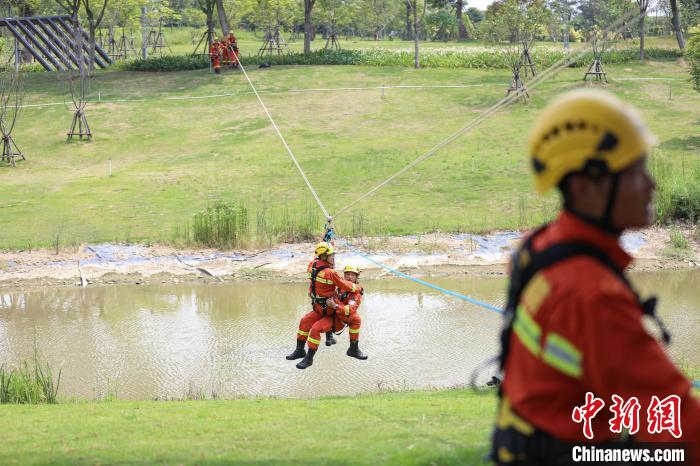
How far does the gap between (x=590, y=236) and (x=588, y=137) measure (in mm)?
318

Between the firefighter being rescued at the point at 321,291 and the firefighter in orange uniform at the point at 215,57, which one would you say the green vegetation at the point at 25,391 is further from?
the firefighter in orange uniform at the point at 215,57

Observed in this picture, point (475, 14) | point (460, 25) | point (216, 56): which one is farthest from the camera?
point (475, 14)

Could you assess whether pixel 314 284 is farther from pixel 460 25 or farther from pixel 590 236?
pixel 460 25

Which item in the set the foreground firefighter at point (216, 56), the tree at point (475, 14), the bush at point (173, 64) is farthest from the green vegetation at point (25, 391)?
the tree at point (475, 14)

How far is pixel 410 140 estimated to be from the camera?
33.5 m

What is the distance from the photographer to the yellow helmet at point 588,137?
280 cm

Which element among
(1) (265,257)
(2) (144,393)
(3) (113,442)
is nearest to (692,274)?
(1) (265,257)

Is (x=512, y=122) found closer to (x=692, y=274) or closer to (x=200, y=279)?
(x=692, y=274)

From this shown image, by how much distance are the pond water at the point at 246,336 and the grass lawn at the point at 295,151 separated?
11.9 feet

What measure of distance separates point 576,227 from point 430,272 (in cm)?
1868

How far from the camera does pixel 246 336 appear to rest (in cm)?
1683

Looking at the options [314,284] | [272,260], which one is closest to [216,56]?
[272,260]

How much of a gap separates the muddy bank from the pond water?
1.65 feet

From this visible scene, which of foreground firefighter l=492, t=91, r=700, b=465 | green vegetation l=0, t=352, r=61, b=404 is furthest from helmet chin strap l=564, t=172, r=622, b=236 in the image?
green vegetation l=0, t=352, r=61, b=404
